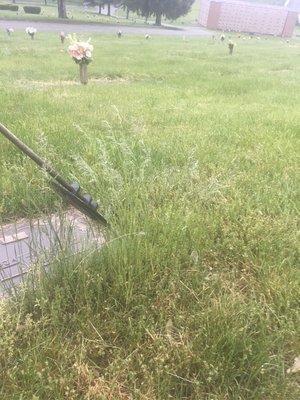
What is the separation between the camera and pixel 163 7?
52.1 metres

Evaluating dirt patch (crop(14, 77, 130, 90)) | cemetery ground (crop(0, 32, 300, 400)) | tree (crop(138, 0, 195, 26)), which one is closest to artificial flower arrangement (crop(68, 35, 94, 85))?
dirt patch (crop(14, 77, 130, 90))

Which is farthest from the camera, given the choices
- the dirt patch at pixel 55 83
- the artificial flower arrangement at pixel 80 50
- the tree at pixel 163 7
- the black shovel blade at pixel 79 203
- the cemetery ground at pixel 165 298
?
the tree at pixel 163 7

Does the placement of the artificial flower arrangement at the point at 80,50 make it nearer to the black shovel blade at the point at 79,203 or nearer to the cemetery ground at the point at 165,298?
the cemetery ground at the point at 165,298

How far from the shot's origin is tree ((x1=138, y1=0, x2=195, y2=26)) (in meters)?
51.5

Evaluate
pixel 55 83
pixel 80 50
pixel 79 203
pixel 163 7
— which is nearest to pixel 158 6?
pixel 163 7

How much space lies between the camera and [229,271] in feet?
9.12

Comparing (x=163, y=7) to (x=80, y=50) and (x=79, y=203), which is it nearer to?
(x=80, y=50)

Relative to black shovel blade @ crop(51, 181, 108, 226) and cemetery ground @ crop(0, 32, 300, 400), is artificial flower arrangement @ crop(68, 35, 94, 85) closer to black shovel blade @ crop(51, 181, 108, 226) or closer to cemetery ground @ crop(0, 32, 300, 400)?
cemetery ground @ crop(0, 32, 300, 400)

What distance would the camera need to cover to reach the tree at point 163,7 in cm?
5147

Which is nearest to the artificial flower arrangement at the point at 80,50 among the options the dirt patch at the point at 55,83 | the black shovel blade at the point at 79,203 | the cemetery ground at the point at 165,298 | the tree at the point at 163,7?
the dirt patch at the point at 55,83

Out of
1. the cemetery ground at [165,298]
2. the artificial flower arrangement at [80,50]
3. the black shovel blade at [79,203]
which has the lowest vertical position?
the artificial flower arrangement at [80,50]

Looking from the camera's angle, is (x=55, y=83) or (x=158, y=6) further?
(x=158, y=6)

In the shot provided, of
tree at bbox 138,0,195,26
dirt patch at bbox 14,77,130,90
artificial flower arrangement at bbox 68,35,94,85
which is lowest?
tree at bbox 138,0,195,26

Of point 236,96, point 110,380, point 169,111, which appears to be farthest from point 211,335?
point 236,96
